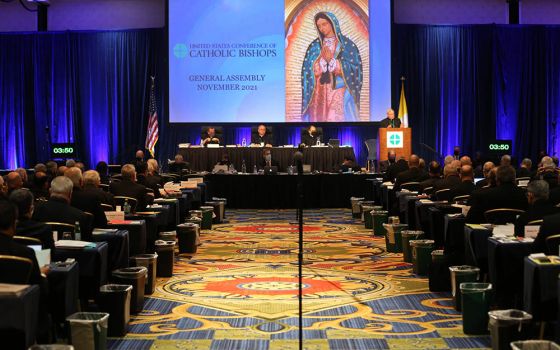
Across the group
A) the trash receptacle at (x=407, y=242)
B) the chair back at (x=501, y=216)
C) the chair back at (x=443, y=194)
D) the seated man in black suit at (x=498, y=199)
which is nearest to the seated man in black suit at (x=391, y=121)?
the chair back at (x=443, y=194)

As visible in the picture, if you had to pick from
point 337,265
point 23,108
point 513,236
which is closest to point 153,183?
point 337,265

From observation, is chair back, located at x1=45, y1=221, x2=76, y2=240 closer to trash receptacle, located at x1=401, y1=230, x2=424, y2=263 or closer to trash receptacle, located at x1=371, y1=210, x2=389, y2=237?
trash receptacle, located at x1=401, y1=230, x2=424, y2=263

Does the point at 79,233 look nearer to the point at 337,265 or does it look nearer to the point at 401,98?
the point at 337,265

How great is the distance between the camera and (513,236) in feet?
22.0

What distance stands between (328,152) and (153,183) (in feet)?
25.6

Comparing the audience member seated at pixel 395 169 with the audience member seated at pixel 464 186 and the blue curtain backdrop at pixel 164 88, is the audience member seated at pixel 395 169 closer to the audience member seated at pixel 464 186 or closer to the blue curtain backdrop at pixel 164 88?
the audience member seated at pixel 464 186

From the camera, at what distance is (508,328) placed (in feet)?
18.4

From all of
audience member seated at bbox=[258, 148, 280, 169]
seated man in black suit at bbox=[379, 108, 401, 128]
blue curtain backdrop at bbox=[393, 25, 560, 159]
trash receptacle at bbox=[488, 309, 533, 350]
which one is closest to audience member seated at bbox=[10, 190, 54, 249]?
trash receptacle at bbox=[488, 309, 533, 350]

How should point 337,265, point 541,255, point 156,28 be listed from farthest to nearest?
point 156,28, point 337,265, point 541,255

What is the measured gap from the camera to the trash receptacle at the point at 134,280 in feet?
23.6

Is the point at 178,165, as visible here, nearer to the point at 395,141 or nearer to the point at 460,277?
the point at 395,141

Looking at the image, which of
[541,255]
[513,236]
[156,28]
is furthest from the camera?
[156,28]

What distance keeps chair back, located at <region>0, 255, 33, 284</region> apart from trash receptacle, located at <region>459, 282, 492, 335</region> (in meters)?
3.33

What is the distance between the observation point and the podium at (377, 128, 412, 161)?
1959 cm
